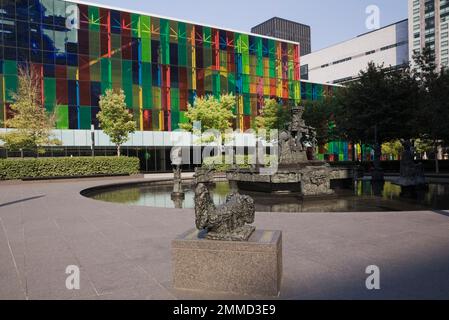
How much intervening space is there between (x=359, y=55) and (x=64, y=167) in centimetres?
8833

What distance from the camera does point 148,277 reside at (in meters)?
5.44

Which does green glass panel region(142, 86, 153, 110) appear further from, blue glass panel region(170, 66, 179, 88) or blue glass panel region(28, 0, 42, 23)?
blue glass panel region(28, 0, 42, 23)

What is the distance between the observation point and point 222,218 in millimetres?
4969

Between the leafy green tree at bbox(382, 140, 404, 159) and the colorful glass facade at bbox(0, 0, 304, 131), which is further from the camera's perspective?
the leafy green tree at bbox(382, 140, 404, 159)

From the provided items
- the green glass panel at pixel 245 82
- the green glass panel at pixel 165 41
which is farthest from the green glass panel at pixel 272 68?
the green glass panel at pixel 165 41

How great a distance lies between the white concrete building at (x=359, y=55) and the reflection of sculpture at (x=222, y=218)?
295 ft

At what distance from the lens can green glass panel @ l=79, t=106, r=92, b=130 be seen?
43406mm

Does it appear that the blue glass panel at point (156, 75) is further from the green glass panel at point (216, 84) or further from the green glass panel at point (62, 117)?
the green glass panel at point (62, 117)

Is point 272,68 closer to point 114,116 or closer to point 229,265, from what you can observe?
point 114,116

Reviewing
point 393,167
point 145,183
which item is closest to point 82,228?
point 145,183

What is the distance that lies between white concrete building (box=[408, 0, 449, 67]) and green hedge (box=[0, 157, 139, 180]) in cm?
7885

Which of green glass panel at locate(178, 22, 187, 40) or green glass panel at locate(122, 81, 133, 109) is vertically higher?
green glass panel at locate(178, 22, 187, 40)

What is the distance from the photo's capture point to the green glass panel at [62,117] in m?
41.9

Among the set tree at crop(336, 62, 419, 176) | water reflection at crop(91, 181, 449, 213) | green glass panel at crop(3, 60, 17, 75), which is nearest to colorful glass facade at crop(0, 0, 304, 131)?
green glass panel at crop(3, 60, 17, 75)
